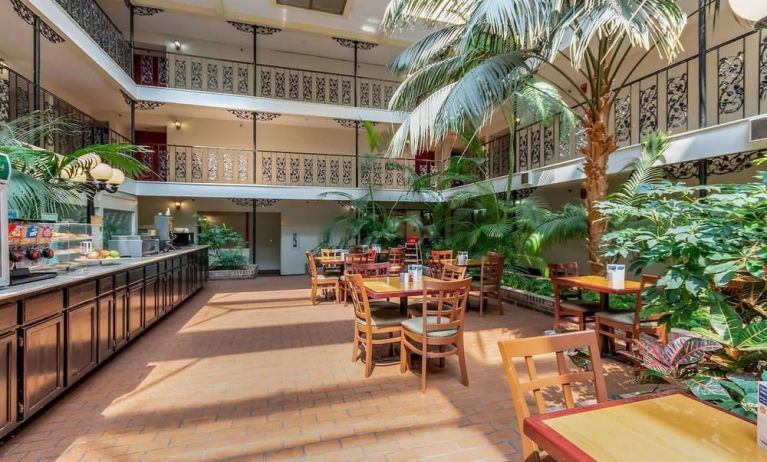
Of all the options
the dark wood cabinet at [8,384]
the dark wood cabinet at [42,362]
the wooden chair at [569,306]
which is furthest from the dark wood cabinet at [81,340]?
the wooden chair at [569,306]

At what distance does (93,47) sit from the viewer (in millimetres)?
7285

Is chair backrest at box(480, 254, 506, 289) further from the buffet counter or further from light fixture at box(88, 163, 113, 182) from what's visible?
light fixture at box(88, 163, 113, 182)

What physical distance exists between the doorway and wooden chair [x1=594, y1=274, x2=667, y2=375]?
12.1 metres

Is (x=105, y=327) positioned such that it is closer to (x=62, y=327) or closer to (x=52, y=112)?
(x=62, y=327)

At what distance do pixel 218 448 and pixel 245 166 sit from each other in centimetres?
1091

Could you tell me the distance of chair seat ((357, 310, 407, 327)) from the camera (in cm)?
397

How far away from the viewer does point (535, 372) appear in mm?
1711

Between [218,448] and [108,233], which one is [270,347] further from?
[108,233]

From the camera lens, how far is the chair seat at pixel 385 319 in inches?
156

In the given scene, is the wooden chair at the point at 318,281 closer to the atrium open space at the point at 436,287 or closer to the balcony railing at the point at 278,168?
the atrium open space at the point at 436,287

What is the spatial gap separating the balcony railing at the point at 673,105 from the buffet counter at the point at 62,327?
21.0 feet

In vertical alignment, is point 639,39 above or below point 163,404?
above

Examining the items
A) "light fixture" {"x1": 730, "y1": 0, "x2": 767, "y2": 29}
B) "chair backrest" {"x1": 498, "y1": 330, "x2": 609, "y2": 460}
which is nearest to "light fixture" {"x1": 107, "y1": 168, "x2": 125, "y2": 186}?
"chair backrest" {"x1": 498, "y1": 330, "x2": 609, "y2": 460}

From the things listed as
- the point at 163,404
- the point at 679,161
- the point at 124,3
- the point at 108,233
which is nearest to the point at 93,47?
the point at 124,3
